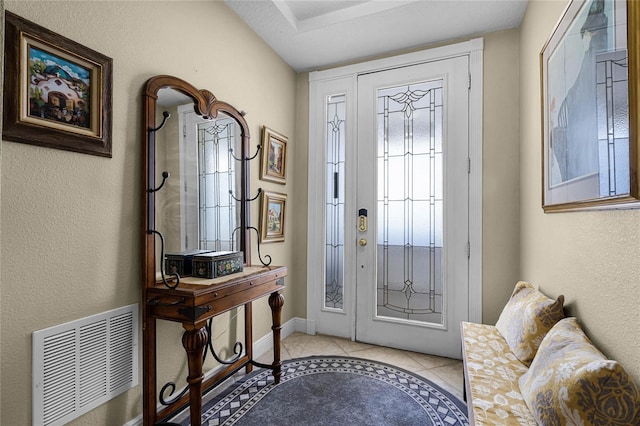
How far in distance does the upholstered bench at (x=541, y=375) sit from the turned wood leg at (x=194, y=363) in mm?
1239

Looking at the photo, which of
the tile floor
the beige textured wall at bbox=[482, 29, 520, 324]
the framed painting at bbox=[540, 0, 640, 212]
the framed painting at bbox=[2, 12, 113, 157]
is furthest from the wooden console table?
the beige textured wall at bbox=[482, 29, 520, 324]

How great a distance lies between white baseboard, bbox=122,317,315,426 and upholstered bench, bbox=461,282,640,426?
1639mm

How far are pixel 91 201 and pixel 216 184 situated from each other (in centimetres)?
79

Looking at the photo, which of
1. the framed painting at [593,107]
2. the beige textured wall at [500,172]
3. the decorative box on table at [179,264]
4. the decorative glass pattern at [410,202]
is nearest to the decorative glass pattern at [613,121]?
the framed painting at [593,107]

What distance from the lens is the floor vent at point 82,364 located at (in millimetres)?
1265

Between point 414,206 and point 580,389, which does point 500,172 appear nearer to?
point 414,206

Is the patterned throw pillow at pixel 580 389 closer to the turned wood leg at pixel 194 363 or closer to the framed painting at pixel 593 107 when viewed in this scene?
the framed painting at pixel 593 107

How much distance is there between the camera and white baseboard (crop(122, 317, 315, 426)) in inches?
83.8

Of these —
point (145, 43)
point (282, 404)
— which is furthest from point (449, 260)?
point (145, 43)

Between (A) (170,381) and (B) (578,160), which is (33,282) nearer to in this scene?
(A) (170,381)

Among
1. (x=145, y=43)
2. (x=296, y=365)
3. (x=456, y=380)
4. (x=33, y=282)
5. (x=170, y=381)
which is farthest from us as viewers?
(x=296, y=365)

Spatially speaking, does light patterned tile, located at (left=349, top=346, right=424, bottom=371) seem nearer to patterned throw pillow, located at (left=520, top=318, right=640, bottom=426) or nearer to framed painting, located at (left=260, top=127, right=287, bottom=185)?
patterned throw pillow, located at (left=520, top=318, right=640, bottom=426)

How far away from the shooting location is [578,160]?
1260mm

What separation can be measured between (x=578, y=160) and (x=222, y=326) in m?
2.30
